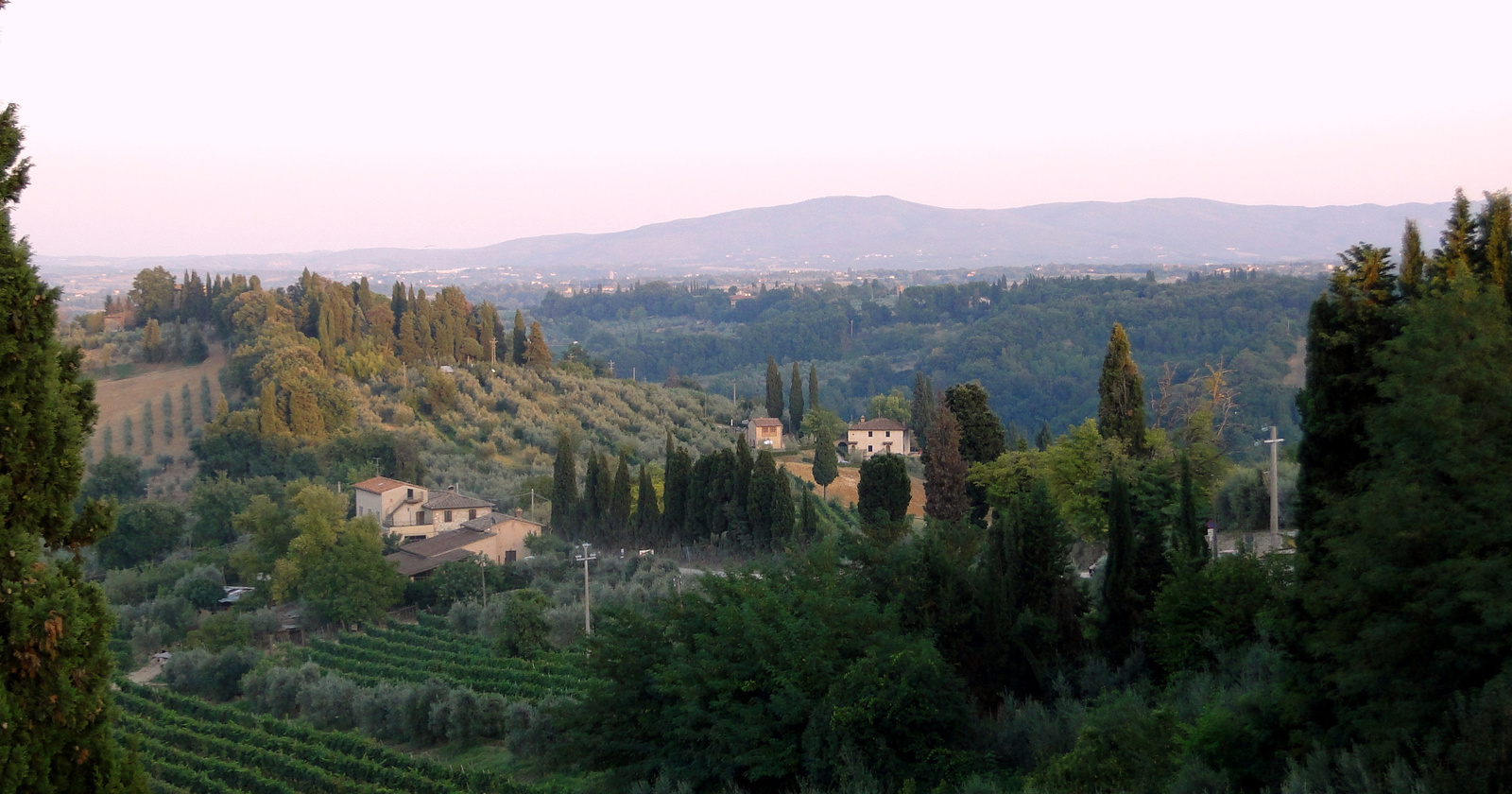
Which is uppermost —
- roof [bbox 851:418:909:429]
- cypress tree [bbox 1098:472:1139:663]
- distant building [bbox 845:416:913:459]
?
cypress tree [bbox 1098:472:1139:663]

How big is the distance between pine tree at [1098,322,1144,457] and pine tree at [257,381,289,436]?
142ft

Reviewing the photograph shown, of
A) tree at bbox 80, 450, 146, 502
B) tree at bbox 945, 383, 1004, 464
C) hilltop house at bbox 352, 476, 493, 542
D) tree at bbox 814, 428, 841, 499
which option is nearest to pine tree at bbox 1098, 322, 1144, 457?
tree at bbox 945, 383, 1004, 464

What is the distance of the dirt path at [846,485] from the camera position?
52.3 meters

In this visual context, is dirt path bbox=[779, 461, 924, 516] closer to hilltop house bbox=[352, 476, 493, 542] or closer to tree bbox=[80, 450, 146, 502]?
hilltop house bbox=[352, 476, 493, 542]

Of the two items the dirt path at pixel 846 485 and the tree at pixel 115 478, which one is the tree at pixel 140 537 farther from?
the dirt path at pixel 846 485

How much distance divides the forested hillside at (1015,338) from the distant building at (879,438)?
53.4 feet

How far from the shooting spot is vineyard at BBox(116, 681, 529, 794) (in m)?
19.8

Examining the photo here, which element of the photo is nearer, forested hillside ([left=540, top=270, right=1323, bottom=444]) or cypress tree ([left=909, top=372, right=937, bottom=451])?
cypress tree ([left=909, top=372, right=937, bottom=451])

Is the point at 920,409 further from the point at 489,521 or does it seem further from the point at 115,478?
the point at 115,478

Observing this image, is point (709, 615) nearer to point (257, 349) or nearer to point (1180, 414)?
point (1180, 414)

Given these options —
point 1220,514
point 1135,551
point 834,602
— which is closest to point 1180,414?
point 1220,514

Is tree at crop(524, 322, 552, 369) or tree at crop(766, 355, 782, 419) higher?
tree at crop(524, 322, 552, 369)

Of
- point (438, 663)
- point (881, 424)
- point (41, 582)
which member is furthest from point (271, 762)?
point (881, 424)

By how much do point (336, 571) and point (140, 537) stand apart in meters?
15.3
